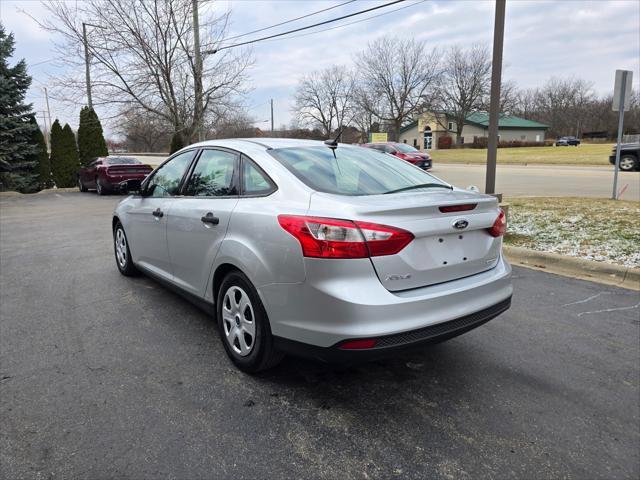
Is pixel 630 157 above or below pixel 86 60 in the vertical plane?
below

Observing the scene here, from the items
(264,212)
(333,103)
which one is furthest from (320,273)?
(333,103)

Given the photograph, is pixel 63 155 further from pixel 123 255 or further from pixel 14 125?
pixel 123 255

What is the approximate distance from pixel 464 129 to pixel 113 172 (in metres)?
67.9

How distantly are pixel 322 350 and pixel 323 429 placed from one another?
0.44 meters

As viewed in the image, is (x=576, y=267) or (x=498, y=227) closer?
(x=498, y=227)

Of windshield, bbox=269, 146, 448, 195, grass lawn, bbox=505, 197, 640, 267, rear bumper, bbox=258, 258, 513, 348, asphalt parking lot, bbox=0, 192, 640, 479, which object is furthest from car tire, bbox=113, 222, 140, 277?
grass lawn, bbox=505, 197, 640, 267

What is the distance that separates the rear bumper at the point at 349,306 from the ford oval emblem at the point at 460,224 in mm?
342

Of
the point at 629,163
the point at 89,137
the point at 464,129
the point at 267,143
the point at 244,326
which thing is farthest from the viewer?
the point at 464,129

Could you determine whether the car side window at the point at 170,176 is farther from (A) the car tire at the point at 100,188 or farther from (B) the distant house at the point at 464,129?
(B) the distant house at the point at 464,129

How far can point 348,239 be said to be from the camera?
2.46 metres

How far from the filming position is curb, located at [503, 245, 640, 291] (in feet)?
17.5

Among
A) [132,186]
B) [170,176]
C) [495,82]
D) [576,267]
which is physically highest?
[495,82]

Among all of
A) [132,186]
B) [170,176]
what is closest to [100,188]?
[132,186]

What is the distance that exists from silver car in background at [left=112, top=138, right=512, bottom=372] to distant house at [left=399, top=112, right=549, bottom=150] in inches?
2672
